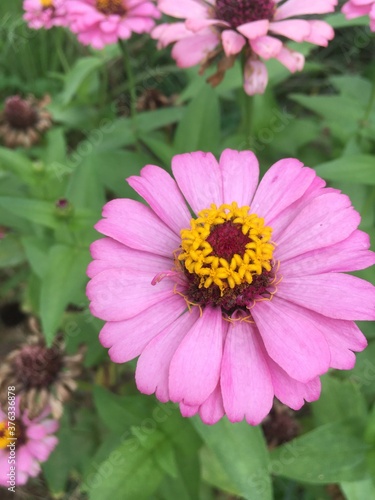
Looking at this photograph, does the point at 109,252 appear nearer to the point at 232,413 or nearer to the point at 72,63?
the point at 232,413

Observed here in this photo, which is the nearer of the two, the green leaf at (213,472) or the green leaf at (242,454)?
the green leaf at (242,454)

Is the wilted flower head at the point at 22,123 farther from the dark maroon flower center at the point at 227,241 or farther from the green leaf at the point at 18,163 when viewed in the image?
the dark maroon flower center at the point at 227,241

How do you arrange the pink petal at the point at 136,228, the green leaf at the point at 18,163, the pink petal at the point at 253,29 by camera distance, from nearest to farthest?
the pink petal at the point at 136,228 < the pink petal at the point at 253,29 < the green leaf at the point at 18,163

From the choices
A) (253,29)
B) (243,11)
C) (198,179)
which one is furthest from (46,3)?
Answer: (198,179)

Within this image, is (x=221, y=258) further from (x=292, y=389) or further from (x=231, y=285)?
(x=292, y=389)

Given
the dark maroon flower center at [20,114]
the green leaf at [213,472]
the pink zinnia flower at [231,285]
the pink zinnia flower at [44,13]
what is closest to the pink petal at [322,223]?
the pink zinnia flower at [231,285]

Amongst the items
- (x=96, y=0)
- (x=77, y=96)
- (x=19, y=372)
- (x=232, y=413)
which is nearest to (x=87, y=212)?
(x=19, y=372)
